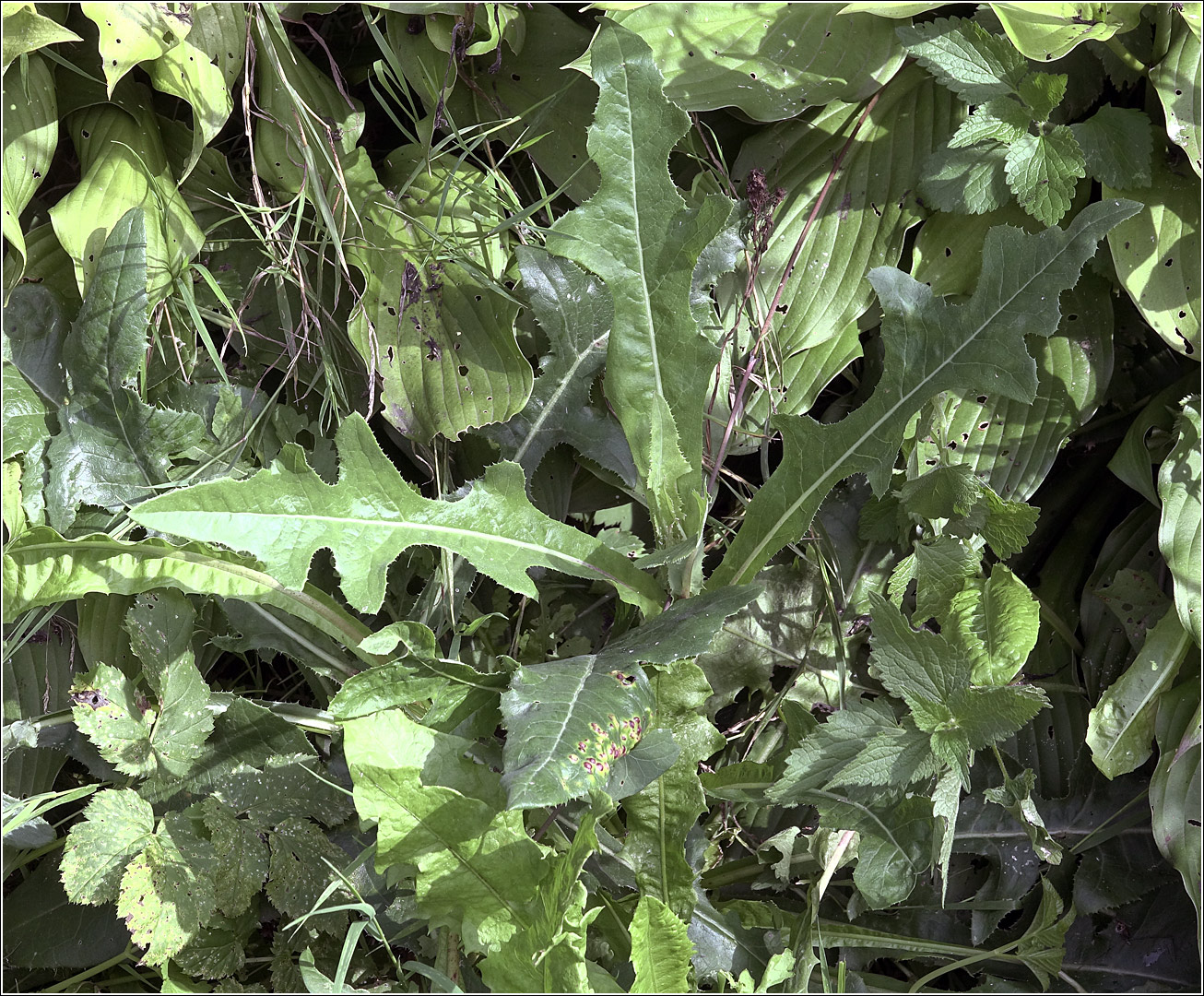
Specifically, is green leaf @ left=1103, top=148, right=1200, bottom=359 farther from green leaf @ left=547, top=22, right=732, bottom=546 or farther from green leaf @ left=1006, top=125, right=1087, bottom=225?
green leaf @ left=547, top=22, right=732, bottom=546

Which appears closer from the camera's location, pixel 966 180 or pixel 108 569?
pixel 108 569

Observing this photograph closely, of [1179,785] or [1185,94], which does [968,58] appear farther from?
[1179,785]

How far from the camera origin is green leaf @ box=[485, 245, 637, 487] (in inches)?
41.8

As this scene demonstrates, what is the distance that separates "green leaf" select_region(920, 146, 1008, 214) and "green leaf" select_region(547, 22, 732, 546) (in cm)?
32

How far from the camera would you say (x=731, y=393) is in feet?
3.65

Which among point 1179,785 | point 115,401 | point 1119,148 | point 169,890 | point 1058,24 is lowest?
point 169,890

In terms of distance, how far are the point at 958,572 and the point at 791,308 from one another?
370 millimetres

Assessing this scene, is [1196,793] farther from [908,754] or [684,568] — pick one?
[684,568]

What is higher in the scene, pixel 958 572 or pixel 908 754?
pixel 958 572

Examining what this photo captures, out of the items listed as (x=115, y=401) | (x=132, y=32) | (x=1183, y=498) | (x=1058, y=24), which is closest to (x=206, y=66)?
(x=132, y=32)

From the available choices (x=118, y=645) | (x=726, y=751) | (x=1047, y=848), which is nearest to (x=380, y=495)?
(x=118, y=645)

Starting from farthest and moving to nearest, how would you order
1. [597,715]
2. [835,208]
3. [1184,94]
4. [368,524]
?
[835,208], [1184,94], [368,524], [597,715]

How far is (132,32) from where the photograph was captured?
976 millimetres

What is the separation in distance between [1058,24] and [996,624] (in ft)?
2.19
